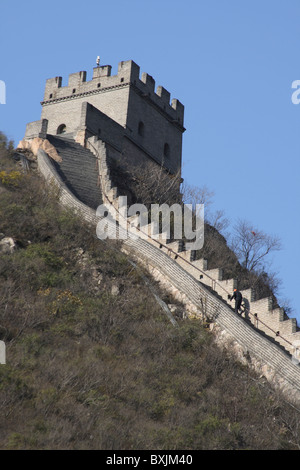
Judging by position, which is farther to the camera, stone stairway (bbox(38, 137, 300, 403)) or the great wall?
the great wall

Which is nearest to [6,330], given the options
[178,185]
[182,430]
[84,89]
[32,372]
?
[32,372]

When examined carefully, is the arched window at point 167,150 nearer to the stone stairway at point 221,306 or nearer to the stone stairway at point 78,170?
the stone stairway at point 78,170

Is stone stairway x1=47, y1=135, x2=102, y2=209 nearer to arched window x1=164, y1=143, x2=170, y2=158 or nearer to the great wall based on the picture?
the great wall

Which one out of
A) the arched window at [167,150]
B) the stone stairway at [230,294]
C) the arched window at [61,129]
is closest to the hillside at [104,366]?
the stone stairway at [230,294]

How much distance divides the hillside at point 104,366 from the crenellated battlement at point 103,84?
15227 mm

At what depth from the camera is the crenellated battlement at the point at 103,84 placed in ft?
151

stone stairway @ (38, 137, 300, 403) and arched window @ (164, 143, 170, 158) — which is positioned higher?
arched window @ (164, 143, 170, 158)

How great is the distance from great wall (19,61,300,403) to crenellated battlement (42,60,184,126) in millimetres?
55

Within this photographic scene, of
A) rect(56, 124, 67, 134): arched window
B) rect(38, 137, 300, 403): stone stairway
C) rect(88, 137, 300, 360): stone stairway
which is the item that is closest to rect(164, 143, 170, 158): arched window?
rect(56, 124, 67, 134): arched window

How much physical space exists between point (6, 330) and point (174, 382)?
16.4 ft

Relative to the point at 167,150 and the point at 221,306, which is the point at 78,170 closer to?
the point at 167,150

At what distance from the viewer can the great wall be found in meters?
27.5

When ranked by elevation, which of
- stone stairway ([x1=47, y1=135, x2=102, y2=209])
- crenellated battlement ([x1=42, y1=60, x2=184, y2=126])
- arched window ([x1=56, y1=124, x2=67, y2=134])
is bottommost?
stone stairway ([x1=47, y1=135, x2=102, y2=209])

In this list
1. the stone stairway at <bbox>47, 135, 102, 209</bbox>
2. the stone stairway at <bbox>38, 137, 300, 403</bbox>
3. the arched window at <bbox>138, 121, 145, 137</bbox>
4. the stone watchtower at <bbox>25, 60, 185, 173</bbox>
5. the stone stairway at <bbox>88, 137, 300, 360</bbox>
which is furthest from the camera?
the arched window at <bbox>138, 121, 145, 137</bbox>
